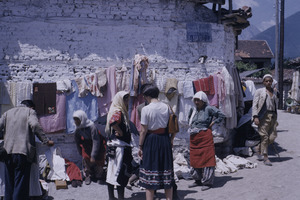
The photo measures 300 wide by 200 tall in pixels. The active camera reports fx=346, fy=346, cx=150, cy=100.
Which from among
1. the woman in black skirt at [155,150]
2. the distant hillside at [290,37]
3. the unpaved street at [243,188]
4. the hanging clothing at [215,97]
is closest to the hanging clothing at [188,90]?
the hanging clothing at [215,97]

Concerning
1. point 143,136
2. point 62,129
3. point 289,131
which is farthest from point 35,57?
point 289,131

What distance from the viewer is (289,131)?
12203 mm

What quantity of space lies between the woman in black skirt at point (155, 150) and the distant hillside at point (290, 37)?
511 feet

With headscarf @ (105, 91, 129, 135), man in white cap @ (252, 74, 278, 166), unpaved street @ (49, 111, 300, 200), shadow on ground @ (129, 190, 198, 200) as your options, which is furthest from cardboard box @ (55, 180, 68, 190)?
man in white cap @ (252, 74, 278, 166)

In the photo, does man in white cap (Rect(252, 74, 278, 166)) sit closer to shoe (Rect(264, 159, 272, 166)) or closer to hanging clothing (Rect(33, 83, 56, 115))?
shoe (Rect(264, 159, 272, 166))

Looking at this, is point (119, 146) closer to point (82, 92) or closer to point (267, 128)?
point (82, 92)

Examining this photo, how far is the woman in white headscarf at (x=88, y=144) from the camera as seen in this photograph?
659 cm

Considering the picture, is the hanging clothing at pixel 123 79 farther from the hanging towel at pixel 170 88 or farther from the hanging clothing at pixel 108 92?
the hanging towel at pixel 170 88

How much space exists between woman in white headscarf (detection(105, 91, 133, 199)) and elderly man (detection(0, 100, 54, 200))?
1.01 metres

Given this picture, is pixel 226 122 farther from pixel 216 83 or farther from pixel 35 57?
pixel 35 57

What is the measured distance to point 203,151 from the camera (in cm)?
628

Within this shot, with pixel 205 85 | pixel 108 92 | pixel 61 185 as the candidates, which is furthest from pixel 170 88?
pixel 61 185

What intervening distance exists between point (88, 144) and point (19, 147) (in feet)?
6.86

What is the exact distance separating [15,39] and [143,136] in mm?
4216
